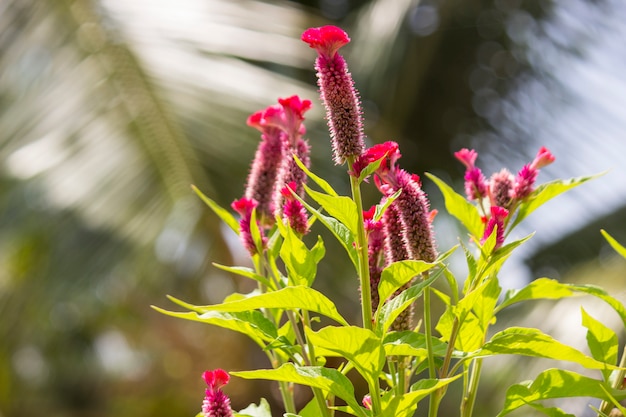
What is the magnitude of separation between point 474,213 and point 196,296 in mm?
2907

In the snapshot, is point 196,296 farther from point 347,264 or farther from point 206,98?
point 206,98

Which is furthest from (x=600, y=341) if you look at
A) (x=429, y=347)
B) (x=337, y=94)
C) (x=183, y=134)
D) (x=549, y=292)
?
(x=183, y=134)

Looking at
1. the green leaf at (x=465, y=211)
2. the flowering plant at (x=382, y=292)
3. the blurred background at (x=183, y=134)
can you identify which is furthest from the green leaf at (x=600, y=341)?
the blurred background at (x=183, y=134)

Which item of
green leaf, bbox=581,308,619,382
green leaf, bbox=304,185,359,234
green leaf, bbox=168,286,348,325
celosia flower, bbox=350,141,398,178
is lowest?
green leaf, bbox=581,308,619,382

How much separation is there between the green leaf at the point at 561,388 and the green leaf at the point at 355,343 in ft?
0.38

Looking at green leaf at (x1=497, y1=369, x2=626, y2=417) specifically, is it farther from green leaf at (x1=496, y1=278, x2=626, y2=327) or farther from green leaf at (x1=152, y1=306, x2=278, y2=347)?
green leaf at (x1=152, y1=306, x2=278, y2=347)

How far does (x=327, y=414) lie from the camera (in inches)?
21.7

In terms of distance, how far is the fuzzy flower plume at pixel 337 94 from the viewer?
1.71 feet

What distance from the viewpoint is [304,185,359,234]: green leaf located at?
486 mm

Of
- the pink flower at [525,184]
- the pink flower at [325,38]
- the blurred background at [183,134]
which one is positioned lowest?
the blurred background at [183,134]

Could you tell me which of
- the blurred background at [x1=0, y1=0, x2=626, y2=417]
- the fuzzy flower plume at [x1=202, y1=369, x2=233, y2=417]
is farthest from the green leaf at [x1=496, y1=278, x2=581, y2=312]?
the blurred background at [x1=0, y1=0, x2=626, y2=417]

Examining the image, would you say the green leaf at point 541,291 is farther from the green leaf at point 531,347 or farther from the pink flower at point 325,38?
the pink flower at point 325,38

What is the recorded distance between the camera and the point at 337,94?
1.76 ft

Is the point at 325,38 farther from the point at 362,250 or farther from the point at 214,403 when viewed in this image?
the point at 214,403
